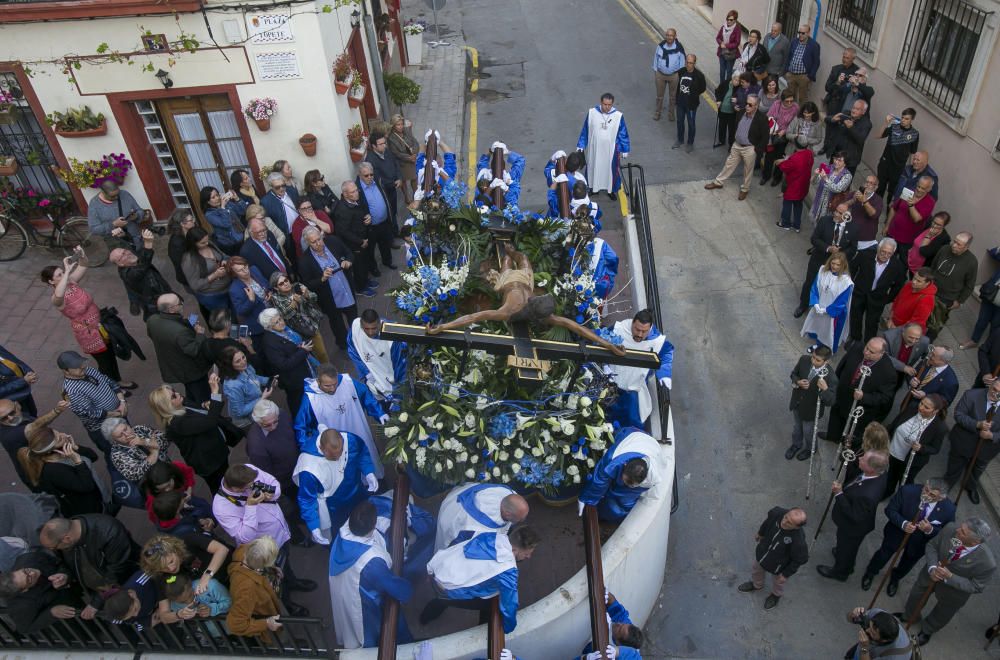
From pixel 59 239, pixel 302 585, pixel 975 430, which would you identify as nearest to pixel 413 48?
pixel 59 239

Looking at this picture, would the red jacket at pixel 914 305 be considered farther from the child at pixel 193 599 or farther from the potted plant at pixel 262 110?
the potted plant at pixel 262 110

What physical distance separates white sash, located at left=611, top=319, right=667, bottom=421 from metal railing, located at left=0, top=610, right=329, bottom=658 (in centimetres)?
322

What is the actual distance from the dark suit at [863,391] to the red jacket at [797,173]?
419 cm

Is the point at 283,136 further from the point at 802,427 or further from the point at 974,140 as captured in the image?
the point at 974,140

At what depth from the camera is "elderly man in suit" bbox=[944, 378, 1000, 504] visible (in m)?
6.39

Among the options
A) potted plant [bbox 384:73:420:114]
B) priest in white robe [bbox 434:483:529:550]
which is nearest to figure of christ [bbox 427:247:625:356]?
priest in white robe [bbox 434:483:529:550]

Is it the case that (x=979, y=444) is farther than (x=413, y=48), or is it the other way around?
(x=413, y=48)

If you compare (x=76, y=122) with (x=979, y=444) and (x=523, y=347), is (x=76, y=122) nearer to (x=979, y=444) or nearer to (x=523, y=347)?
(x=523, y=347)

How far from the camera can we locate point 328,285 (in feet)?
27.3

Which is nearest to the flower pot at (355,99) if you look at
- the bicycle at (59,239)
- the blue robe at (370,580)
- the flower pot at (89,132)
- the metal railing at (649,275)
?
the flower pot at (89,132)

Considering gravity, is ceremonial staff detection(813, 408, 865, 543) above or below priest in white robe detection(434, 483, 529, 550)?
below

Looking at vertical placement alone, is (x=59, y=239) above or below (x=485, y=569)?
below

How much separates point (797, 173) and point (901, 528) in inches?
242

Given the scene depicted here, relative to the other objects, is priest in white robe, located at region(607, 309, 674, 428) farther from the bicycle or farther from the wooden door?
the bicycle
